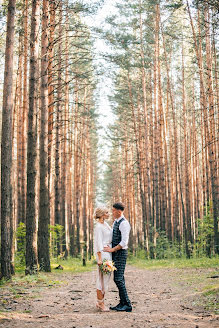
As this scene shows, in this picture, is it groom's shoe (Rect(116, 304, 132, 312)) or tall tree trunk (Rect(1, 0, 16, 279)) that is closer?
groom's shoe (Rect(116, 304, 132, 312))

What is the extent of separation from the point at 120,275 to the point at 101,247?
0.56m

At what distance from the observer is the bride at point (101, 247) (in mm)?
6145

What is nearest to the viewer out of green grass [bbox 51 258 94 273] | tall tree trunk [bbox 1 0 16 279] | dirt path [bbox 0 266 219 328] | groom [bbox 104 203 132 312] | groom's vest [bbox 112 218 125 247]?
dirt path [bbox 0 266 219 328]

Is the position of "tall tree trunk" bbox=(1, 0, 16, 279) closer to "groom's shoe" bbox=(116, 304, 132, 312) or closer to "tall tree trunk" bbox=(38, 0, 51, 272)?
"tall tree trunk" bbox=(38, 0, 51, 272)

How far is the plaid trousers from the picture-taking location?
19.9 ft

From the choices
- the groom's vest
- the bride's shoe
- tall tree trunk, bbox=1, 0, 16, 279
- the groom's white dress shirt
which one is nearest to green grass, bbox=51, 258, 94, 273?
tall tree trunk, bbox=1, 0, 16, 279

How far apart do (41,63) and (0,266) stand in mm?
6936

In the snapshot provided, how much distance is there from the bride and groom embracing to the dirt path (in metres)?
0.26

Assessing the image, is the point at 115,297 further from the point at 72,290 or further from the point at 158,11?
the point at 158,11

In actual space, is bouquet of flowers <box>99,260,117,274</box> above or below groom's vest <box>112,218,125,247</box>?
below

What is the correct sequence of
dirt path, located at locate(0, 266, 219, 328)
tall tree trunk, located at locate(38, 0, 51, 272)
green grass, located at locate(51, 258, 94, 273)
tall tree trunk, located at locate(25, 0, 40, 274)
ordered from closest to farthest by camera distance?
dirt path, located at locate(0, 266, 219, 328)
tall tree trunk, located at locate(25, 0, 40, 274)
tall tree trunk, located at locate(38, 0, 51, 272)
green grass, located at locate(51, 258, 94, 273)

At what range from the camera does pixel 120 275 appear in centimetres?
613

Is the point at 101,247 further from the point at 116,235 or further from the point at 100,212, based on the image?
the point at 100,212

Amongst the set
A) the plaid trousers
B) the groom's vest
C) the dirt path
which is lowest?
the dirt path
